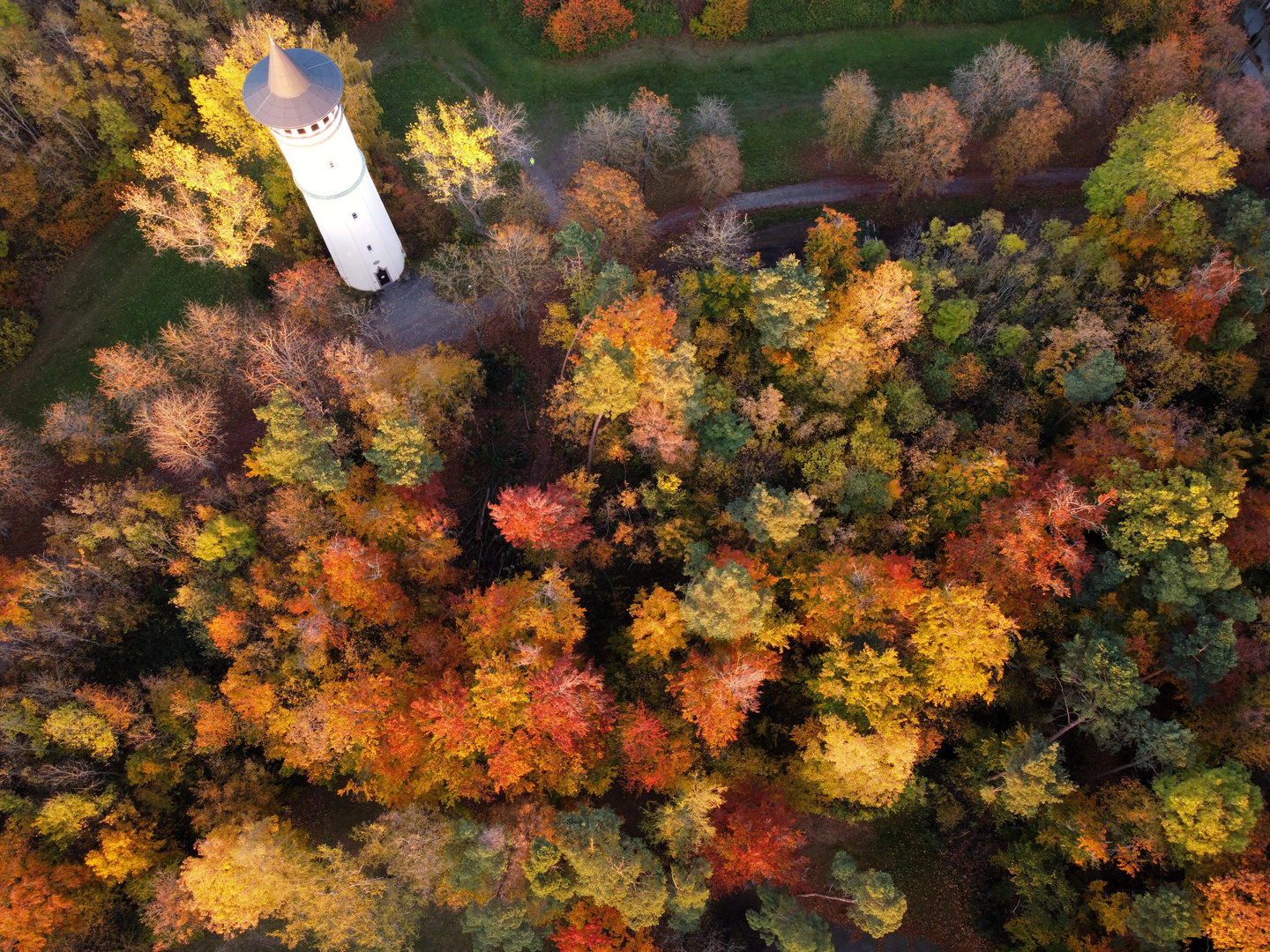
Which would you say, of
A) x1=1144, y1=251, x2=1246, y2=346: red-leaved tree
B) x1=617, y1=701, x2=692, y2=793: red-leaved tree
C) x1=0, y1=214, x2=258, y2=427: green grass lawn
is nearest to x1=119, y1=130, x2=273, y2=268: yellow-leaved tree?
x1=0, y1=214, x2=258, y2=427: green grass lawn

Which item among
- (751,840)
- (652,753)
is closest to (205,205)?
(652,753)

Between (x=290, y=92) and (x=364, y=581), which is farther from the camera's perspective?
(x=290, y=92)

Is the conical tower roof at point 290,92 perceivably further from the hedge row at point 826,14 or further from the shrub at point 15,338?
the hedge row at point 826,14

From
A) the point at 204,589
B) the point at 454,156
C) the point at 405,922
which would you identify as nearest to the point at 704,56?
the point at 454,156

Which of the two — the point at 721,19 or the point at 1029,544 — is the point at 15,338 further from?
the point at 1029,544

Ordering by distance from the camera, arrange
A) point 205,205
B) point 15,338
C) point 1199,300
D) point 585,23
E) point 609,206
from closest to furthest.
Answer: point 1199,300 < point 609,206 < point 205,205 < point 15,338 < point 585,23

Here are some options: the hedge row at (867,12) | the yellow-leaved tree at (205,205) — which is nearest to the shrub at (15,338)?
the yellow-leaved tree at (205,205)

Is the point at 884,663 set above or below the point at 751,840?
above
